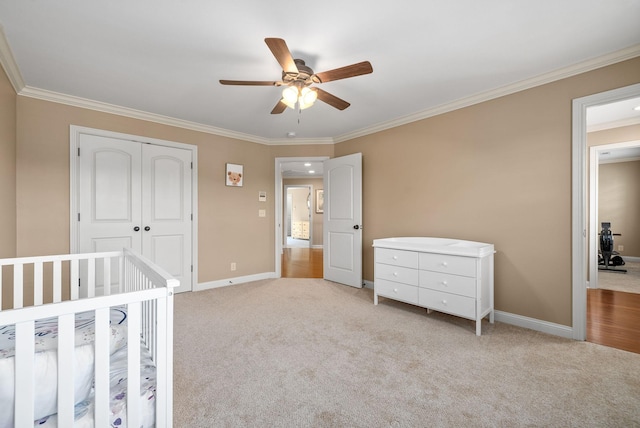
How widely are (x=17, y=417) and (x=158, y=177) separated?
3.19 m

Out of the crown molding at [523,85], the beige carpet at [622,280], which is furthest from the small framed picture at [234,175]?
the beige carpet at [622,280]

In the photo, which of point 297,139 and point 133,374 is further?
point 297,139

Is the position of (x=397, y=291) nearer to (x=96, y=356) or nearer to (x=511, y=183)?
(x=511, y=183)

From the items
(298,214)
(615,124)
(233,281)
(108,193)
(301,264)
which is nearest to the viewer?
(108,193)

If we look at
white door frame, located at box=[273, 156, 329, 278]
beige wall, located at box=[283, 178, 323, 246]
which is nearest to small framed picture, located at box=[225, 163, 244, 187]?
white door frame, located at box=[273, 156, 329, 278]

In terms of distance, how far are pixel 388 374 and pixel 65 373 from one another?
1705 mm

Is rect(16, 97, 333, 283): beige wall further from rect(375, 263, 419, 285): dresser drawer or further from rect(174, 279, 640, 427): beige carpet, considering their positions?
rect(375, 263, 419, 285): dresser drawer

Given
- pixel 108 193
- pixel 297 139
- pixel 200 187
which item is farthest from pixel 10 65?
pixel 297 139

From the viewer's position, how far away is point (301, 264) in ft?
19.4

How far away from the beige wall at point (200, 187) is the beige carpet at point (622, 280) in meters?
4.56

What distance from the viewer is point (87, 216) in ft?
10.1

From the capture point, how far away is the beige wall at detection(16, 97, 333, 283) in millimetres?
2773

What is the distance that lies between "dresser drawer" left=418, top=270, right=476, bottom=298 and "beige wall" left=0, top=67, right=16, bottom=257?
367 centimetres

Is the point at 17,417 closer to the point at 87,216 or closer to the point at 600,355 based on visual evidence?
the point at 87,216
